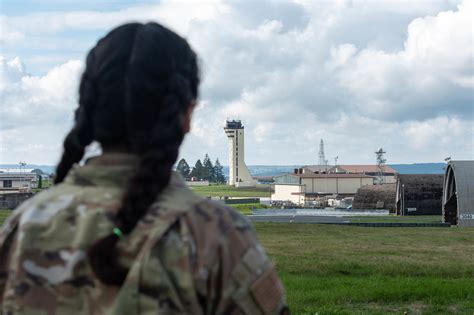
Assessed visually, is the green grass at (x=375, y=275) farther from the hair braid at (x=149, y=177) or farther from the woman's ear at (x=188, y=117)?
the hair braid at (x=149, y=177)

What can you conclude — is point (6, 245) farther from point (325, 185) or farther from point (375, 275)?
point (325, 185)

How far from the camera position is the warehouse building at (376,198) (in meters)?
69.4

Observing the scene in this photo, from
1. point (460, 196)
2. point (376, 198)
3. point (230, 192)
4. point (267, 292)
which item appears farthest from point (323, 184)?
point (267, 292)

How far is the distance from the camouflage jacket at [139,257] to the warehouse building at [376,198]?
223 feet

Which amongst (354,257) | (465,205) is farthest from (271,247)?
(465,205)

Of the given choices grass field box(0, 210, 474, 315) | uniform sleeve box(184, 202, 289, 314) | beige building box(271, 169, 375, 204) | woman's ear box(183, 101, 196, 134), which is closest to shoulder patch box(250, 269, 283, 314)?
uniform sleeve box(184, 202, 289, 314)

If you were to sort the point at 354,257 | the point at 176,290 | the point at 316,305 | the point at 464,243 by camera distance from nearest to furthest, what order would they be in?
1. the point at 176,290
2. the point at 316,305
3. the point at 354,257
4. the point at 464,243

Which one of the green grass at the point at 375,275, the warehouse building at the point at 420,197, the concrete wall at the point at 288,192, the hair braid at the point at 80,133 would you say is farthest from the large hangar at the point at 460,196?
the concrete wall at the point at 288,192

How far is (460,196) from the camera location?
44219 millimetres

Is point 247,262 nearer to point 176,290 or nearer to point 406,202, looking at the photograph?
point 176,290

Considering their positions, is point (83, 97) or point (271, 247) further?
point (271, 247)

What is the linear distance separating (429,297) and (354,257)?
21.7ft

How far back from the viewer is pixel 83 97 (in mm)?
2232

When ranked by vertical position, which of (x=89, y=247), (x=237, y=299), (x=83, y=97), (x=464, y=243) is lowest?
(x=464, y=243)
